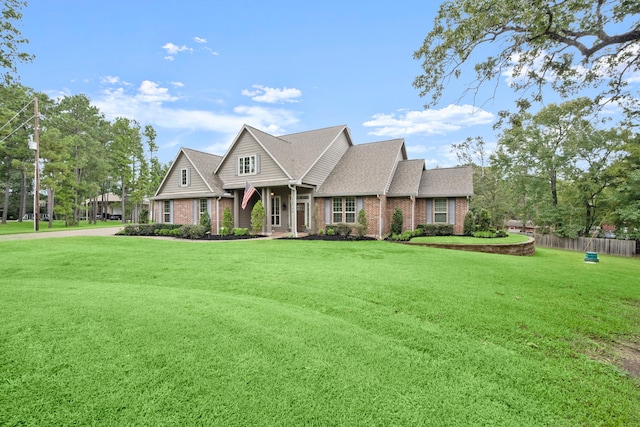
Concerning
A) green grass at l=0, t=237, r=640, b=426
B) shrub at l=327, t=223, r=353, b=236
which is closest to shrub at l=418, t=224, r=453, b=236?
shrub at l=327, t=223, r=353, b=236

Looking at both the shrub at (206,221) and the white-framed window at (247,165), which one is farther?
the white-framed window at (247,165)

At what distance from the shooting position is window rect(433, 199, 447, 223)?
18444 millimetres

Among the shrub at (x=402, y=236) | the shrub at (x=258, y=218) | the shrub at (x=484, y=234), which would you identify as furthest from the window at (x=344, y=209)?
the shrub at (x=484, y=234)

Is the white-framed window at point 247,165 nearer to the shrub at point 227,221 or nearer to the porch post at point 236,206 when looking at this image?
the porch post at point 236,206

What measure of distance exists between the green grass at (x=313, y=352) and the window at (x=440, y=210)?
39.2 ft

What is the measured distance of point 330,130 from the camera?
21.8 metres

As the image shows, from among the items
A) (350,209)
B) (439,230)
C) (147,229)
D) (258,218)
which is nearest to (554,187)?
(439,230)

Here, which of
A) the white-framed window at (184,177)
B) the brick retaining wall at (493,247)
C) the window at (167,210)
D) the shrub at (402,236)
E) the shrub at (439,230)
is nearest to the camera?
the brick retaining wall at (493,247)

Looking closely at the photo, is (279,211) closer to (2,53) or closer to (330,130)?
(330,130)

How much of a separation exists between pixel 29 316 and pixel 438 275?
758cm

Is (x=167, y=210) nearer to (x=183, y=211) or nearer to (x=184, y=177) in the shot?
(x=183, y=211)

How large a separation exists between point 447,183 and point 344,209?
6727mm

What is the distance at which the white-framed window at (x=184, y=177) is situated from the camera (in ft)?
68.3

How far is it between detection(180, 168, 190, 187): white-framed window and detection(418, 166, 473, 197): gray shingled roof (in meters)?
15.5
